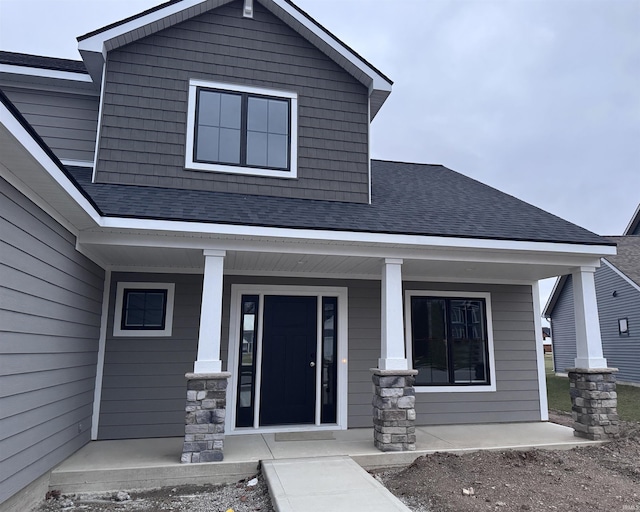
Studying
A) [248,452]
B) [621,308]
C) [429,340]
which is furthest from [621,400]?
[248,452]

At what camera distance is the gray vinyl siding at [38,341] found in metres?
3.22

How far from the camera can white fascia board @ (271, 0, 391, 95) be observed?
249 inches

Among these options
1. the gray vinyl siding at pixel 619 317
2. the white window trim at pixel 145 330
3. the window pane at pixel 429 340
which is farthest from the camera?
the gray vinyl siding at pixel 619 317

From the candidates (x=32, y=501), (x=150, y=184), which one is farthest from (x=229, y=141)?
(x=32, y=501)

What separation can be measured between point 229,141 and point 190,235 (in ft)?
6.41

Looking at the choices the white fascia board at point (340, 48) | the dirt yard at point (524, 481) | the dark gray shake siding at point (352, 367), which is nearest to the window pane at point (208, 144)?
the dark gray shake siding at point (352, 367)

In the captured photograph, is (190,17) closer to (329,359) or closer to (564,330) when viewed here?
(329,359)

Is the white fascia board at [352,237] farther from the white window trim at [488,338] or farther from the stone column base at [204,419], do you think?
the white window trim at [488,338]

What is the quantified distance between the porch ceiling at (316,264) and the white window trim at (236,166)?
1.25 m

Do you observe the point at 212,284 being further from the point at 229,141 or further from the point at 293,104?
the point at 293,104

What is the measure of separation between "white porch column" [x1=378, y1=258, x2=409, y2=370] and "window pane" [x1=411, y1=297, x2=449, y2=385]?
1.69 m

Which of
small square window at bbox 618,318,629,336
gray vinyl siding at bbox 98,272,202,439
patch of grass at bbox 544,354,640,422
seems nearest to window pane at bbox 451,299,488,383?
patch of grass at bbox 544,354,640,422

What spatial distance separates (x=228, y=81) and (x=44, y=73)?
2.39m

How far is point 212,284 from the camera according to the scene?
478 centimetres
